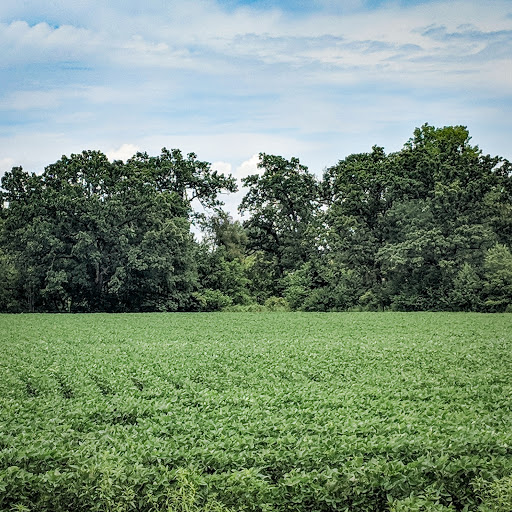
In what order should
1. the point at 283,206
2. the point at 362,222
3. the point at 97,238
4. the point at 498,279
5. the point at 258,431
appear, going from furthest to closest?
the point at 283,206
the point at 362,222
the point at 97,238
the point at 498,279
the point at 258,431

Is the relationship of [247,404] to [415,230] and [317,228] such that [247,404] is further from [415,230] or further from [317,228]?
[317,228]

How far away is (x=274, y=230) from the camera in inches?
Result: 1925

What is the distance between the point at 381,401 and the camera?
9.85 meters

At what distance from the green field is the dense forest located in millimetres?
23930

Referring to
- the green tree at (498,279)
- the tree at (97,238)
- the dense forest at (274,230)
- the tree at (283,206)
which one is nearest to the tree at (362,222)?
the dense forest at (274,230)

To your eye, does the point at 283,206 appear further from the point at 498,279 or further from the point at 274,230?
the point at 498,279

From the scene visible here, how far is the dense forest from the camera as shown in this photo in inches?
1555

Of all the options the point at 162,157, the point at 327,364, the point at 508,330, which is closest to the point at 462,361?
the point at 327,364

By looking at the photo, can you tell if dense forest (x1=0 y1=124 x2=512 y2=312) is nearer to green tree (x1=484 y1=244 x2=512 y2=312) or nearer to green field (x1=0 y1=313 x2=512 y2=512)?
green tree (x1=484 y1=244 x2=512 y2=312)

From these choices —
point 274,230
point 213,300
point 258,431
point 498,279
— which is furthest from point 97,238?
point 258,431

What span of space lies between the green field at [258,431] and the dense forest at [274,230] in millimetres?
23930

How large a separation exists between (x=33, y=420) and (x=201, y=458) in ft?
11.4

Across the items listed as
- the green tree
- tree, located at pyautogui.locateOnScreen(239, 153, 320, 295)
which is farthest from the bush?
the green tree

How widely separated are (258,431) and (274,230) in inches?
1635
